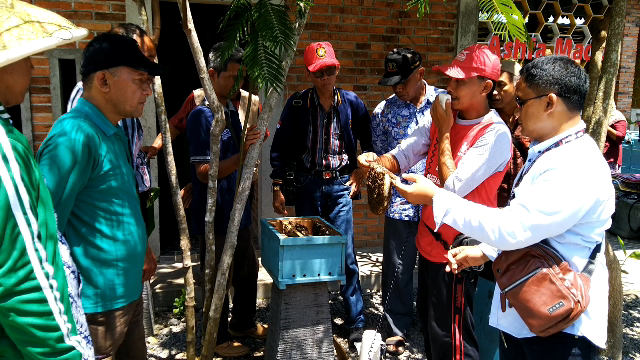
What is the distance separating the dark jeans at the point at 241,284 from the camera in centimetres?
366

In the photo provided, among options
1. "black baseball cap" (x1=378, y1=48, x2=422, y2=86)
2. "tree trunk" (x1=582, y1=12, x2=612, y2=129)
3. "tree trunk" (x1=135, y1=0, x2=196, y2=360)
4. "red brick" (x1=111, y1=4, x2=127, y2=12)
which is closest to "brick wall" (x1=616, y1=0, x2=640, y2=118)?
"tree trunk" (x1=582, y1=12, x2=612, y2=129)

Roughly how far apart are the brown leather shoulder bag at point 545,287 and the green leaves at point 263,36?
1258 mm

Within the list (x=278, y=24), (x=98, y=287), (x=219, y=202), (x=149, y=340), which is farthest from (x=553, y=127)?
(x=149, y=340)

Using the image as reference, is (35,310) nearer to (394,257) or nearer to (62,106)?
(394,257)

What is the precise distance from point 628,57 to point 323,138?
367 inches

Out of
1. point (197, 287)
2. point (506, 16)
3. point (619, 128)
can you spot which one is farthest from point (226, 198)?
point (619, 128)

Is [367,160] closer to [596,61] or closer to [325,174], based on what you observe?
[325,174]

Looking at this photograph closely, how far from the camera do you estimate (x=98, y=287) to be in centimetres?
207

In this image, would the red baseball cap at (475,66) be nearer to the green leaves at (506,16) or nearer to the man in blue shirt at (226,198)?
the green leaves at (506,16)

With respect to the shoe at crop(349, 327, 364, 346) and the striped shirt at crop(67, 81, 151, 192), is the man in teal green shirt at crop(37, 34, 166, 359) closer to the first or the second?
the striped shirt at crop(67, 81, 151, 192)

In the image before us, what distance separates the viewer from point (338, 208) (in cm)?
395

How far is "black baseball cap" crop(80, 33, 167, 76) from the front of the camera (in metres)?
2.08

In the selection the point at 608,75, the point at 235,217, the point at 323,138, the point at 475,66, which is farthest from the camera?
the point at 323,138

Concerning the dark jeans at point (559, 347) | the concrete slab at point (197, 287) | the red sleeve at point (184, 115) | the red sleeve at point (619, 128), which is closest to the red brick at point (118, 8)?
the red sleeve at point (184, 115)
